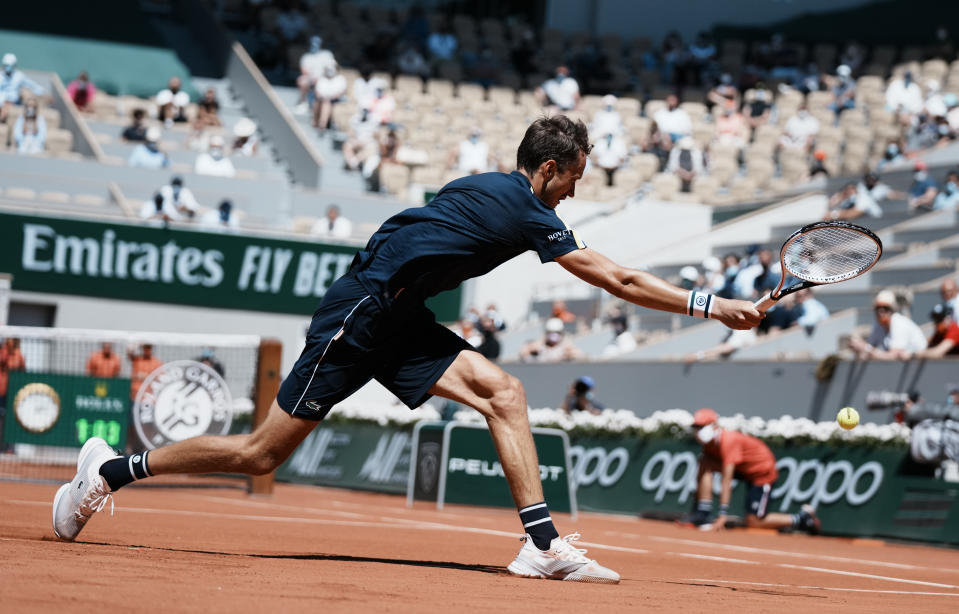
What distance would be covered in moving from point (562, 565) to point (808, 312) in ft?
40.4

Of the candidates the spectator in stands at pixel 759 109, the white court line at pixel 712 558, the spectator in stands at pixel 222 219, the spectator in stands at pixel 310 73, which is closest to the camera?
the white court line at pixel 712 558

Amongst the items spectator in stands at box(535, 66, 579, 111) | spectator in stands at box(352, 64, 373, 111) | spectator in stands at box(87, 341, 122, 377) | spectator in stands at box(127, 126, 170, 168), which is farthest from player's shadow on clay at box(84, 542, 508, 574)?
spectator in stands at box(535, 66, 579, 111)

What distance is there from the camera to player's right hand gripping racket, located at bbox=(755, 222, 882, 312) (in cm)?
654

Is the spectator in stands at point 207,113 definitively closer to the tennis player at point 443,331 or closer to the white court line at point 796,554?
the white court line at point 796,554

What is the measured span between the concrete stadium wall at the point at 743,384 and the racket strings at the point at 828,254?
29.0 ft

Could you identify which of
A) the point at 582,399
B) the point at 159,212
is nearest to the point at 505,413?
the point at 582,399

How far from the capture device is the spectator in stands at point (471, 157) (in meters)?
25.9

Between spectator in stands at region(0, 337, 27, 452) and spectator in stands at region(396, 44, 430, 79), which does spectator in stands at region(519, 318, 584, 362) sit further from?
spectator in stands at region(396, 44, 430, 79)

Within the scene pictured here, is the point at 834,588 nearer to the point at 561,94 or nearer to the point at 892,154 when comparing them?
the point at 892,154

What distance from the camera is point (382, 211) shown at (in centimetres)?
2525

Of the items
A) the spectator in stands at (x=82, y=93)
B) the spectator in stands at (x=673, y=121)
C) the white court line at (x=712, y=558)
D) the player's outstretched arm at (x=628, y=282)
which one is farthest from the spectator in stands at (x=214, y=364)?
the spectator in stands at (x=673, y=121)

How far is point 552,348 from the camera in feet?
69.2

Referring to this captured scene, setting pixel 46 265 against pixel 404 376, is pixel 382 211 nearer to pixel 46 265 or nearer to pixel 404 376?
pixel 46 265

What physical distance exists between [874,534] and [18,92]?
18.1 metres
